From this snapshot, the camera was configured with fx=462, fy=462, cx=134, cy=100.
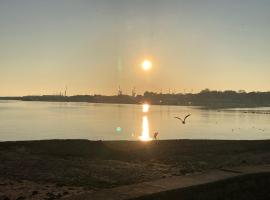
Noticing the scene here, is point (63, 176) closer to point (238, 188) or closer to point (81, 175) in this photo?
point (81, 175)

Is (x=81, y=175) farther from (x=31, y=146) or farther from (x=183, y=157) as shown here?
(x=31, y=146)

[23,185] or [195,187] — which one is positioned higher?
[195,187]

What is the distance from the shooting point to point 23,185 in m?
8.59

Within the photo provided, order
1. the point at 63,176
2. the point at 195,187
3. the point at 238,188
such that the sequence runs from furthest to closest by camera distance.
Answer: the point at 63,176 → the point at 238,188 → the point at 195,187

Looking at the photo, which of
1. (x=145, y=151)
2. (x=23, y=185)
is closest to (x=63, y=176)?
(x=23, y=185)

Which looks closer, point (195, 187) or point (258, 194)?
point (195, 187)

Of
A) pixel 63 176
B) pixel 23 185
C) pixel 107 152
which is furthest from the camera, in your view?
pixel 107 152

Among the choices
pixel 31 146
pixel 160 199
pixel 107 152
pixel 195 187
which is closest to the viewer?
pixel 160 199

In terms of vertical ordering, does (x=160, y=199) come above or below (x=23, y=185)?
above

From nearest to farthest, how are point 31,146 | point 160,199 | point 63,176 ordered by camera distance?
point 160,199
point 63,176
point 31,146

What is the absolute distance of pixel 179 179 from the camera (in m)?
5.11

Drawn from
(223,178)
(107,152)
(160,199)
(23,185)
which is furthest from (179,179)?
(107,152)

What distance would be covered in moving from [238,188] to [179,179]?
66 centimetres

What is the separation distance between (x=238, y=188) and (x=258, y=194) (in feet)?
1.01
